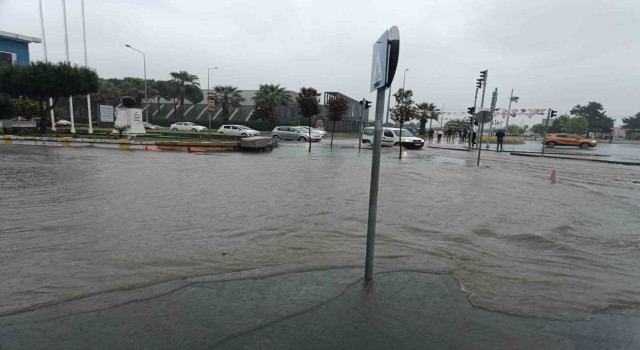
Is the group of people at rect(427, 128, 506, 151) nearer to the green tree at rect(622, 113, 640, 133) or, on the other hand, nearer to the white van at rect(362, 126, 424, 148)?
the white van at rect(362, 126, 424, 148)

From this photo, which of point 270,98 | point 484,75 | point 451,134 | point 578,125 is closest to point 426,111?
point 451,134

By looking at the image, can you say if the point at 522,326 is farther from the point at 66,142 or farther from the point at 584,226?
the point at 66,142

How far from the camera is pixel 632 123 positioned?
5354 inches

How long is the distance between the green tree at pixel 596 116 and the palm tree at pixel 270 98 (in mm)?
120925

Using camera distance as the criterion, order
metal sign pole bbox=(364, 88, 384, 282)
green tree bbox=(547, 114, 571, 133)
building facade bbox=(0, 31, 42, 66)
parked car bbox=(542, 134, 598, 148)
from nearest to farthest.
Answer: metal sign pole bbox=(364, 88, 384, 282)
building facade bbox=(0, 31, 42, 66)
parked car bbox=(542, 134, 598, 148)
green tree bbox=(547, 114, 571, 133)

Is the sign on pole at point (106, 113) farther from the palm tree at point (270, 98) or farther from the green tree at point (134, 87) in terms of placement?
the green tree at point (134, 87)

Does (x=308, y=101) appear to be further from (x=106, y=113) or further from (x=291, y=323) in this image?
(x=106, y=113)

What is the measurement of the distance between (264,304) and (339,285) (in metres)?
0.83

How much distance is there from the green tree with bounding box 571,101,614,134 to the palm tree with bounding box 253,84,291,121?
397 ft

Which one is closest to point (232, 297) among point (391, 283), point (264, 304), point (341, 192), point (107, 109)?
point (264, 304)

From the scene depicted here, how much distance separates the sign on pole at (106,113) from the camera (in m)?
39.9

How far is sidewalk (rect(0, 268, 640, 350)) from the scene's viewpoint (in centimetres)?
268

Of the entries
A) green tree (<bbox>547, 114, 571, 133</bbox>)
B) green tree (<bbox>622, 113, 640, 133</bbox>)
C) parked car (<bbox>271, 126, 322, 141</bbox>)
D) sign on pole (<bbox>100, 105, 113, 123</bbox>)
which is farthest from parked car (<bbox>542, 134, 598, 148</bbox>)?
green tree (<bbox>622, 113, 640, 133</bbox>)

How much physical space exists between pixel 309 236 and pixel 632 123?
176666 mm
